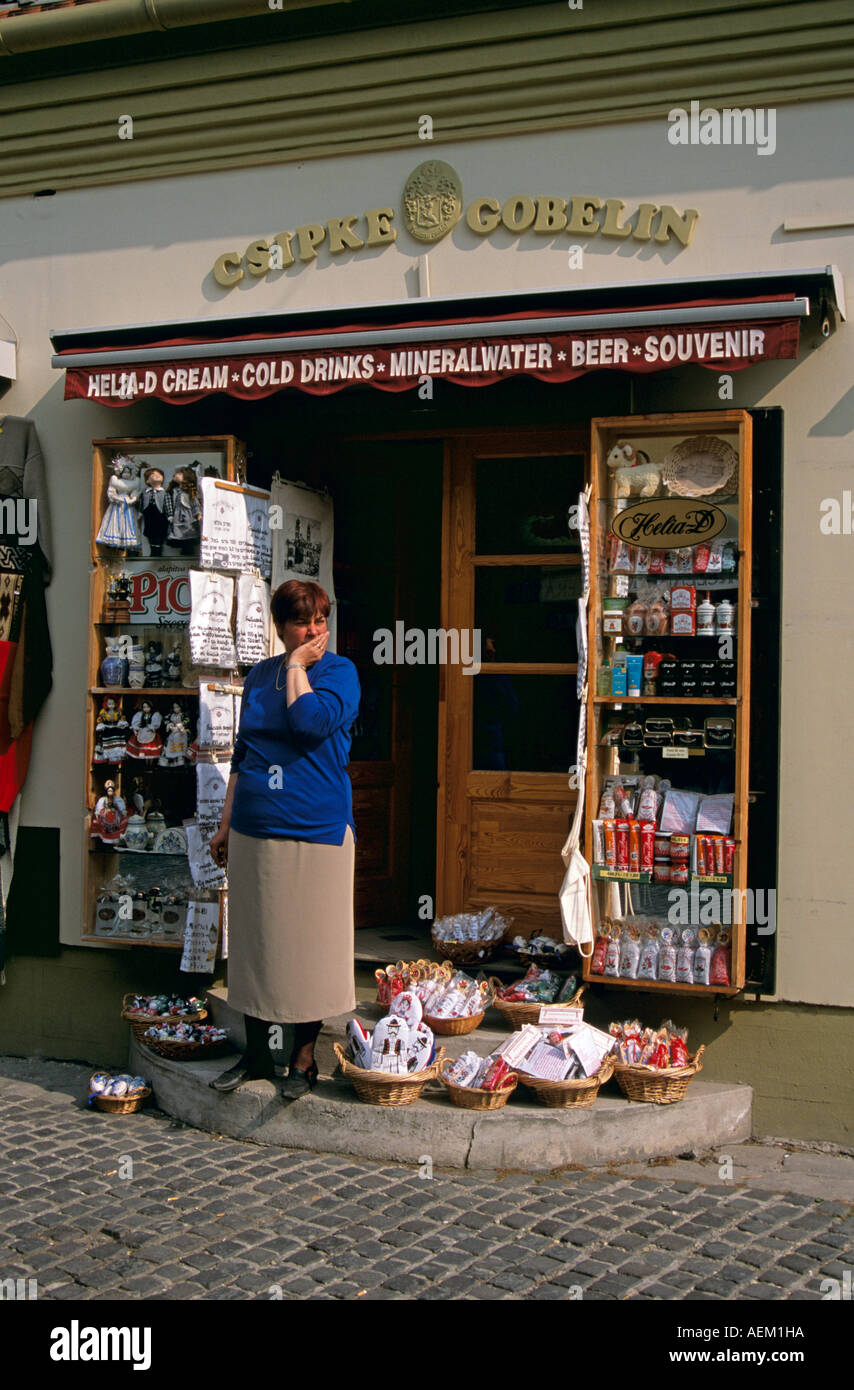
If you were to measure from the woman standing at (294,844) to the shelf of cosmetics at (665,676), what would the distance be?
1.24 m

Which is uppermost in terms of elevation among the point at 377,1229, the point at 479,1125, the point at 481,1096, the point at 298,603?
the point at 298,603

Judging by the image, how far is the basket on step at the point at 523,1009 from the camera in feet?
18.7

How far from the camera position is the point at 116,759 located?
22.2 ft

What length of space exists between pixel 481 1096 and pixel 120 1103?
5.90 ft

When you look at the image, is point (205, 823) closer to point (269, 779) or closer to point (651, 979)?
point (269, 779)

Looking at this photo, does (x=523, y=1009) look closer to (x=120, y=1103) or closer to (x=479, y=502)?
(x=120, y=1103)

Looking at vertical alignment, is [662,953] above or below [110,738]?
below

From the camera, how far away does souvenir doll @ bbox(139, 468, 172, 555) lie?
6.78 m

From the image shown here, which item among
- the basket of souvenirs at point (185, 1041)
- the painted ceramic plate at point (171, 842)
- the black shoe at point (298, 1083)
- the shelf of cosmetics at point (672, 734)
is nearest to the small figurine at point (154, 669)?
the painted ceramic plate at point (171, 842)

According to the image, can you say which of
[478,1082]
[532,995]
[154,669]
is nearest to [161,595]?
[154,669]

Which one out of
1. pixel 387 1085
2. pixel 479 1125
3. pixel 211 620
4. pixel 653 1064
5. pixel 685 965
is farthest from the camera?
pixel 211 620

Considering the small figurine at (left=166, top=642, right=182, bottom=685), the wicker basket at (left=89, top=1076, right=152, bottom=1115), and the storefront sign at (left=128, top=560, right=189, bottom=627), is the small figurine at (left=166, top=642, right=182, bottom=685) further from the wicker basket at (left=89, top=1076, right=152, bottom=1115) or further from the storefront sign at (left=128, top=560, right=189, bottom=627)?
the wicker basket at (left=89, top=1076, right=152, bottom=1115)

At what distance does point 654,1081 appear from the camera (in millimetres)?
5328

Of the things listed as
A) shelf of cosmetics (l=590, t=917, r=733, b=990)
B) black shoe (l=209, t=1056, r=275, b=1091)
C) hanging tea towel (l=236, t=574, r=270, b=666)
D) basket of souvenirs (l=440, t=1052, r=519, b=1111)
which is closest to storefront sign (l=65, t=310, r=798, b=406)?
hanging tea towel (l=236, t=574, r=270, b=666)
